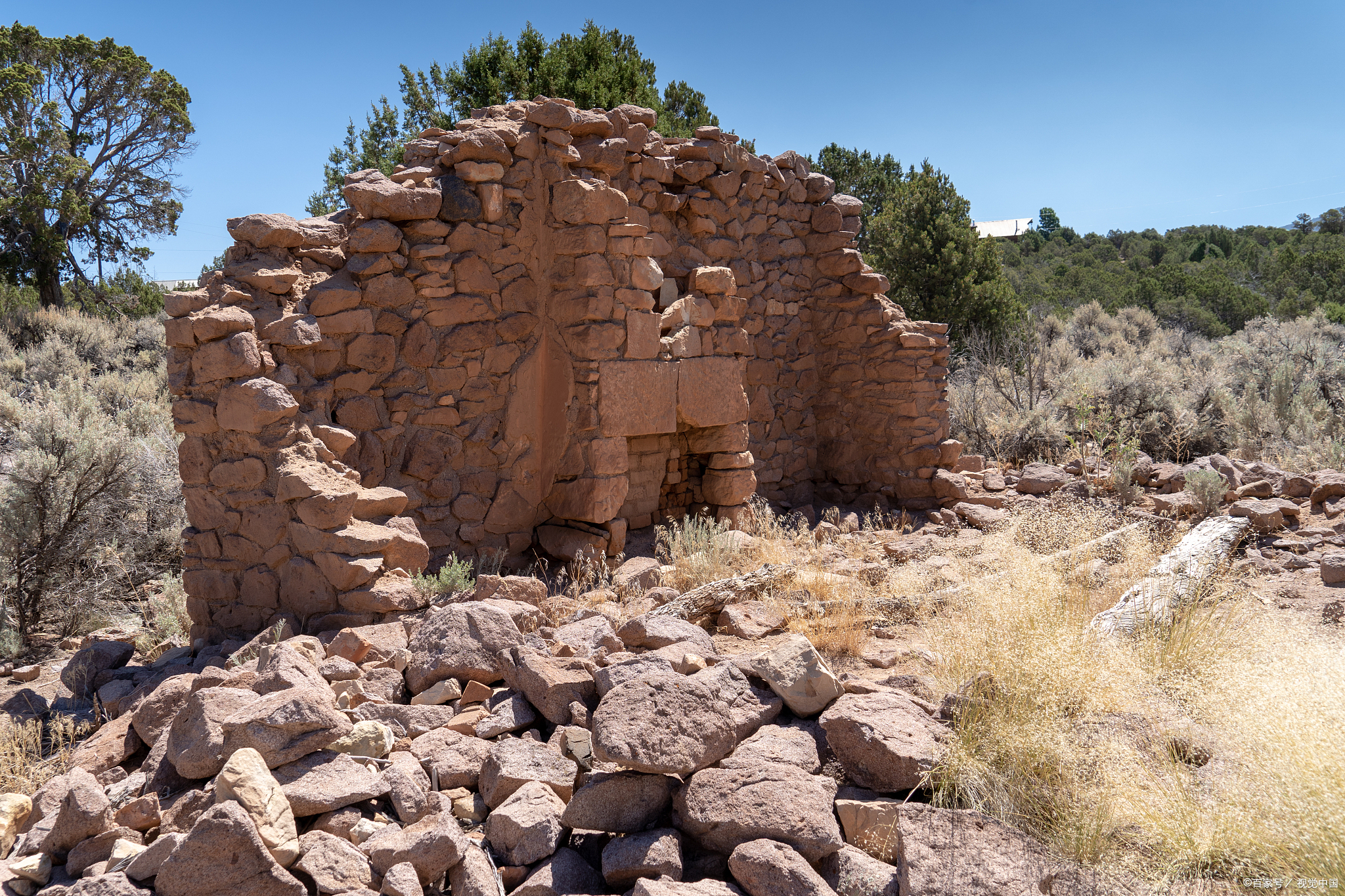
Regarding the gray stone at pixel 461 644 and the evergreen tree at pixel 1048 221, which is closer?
the gray stone at pixel 461 644

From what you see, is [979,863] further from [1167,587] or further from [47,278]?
[47,278]

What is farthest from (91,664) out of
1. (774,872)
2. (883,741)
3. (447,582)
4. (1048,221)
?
(1048,221)

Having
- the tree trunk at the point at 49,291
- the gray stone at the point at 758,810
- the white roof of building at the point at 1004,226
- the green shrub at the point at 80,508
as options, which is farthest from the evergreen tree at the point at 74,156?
the white roof of building at the point at 1004,226

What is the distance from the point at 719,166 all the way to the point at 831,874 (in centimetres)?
654

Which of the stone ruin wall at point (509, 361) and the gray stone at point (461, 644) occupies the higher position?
the stone ruin wall at point (509, 361)

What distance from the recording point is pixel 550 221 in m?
6.16

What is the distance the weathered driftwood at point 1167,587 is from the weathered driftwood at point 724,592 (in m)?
1.72

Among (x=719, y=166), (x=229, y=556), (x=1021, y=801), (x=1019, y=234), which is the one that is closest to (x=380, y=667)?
(x=229, y=556)

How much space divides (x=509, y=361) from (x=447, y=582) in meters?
1.80

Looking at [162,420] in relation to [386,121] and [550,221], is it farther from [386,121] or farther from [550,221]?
[386,121]

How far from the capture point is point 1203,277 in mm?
22703

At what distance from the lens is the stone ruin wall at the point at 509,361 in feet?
15.1

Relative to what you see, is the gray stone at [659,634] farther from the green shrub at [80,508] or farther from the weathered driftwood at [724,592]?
the green shrub at [80,508]

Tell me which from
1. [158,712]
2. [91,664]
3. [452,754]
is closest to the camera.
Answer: [452,754]
